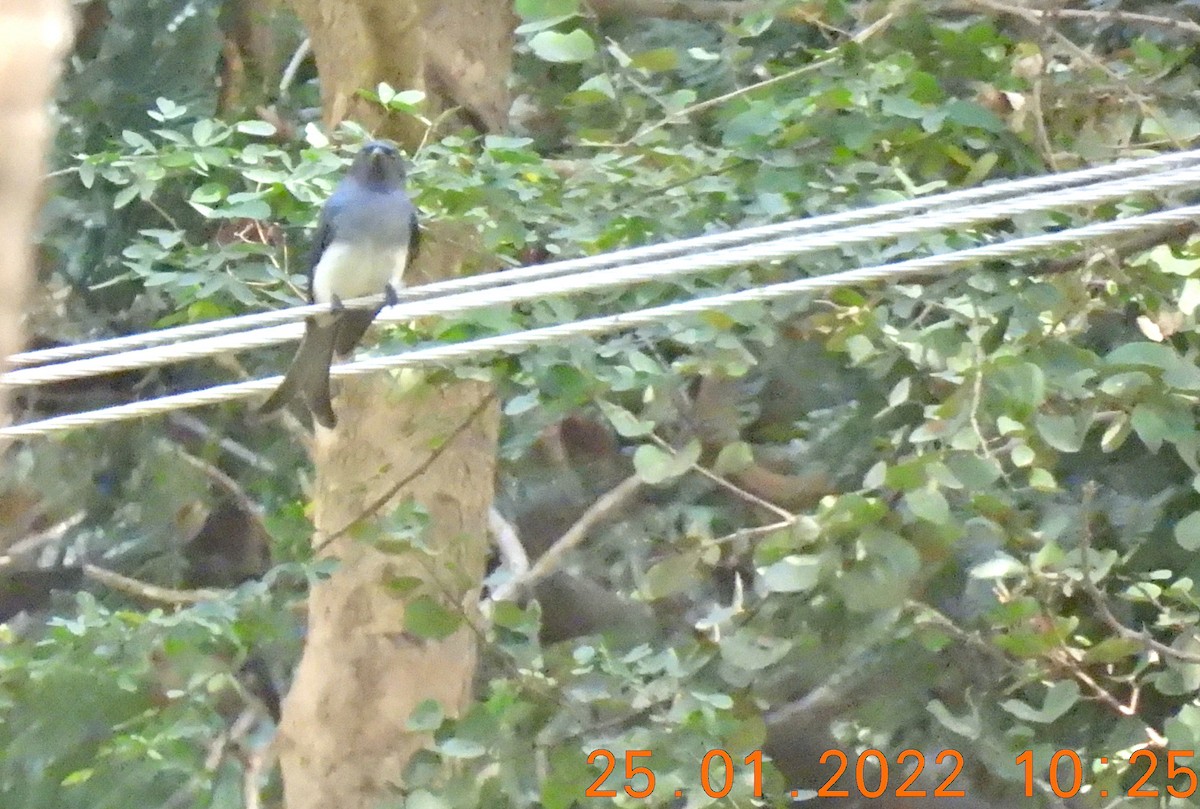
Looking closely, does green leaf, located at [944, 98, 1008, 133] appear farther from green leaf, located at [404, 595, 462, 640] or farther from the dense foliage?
green leaf, located at [404, 595, 462, 640]

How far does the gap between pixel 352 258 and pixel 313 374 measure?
Answer: 23 cm

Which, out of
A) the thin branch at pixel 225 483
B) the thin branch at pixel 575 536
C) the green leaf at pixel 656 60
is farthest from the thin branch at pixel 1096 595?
the thin branch at pixel 225 483

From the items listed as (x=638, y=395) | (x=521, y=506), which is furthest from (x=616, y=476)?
(x=638, y=395)

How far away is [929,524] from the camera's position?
2.24m

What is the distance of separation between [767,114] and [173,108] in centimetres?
99

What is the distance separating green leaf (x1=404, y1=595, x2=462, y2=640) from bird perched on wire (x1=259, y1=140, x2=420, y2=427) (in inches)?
15.6

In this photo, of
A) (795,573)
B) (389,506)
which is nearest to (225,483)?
(389,506)

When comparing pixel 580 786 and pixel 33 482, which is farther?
pixel 33 482

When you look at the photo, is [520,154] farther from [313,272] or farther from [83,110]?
[83,110]

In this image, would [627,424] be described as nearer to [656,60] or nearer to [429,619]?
[429,619]

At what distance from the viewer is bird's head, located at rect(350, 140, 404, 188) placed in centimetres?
242

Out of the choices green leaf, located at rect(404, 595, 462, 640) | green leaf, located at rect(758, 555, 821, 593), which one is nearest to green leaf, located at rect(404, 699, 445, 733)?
green leaf, located at rect(404, 595, 462, 640)

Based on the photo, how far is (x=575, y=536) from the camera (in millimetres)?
3590

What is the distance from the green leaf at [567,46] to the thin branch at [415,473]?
2.44 feet
